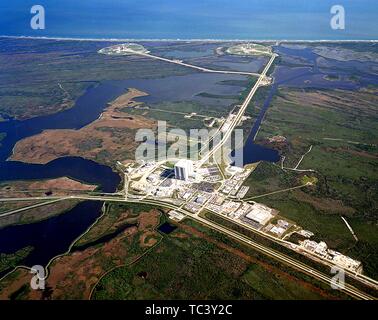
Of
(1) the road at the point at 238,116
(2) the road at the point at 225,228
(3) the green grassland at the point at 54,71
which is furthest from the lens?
(3) the green grassland at the point at 54,71

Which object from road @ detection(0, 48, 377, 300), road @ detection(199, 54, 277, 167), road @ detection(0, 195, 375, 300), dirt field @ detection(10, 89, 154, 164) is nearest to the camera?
road @ detection(0, 195, 375, 300)

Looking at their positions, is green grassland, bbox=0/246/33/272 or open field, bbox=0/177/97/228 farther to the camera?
open field, bbox=0/177/97/228

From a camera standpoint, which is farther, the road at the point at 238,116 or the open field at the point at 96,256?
the road at the point at 238,116

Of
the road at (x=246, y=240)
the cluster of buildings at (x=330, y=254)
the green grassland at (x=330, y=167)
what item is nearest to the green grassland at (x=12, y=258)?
the road at (x=246, y=240)

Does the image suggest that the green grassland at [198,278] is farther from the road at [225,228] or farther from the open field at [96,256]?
the open field at [96,256]

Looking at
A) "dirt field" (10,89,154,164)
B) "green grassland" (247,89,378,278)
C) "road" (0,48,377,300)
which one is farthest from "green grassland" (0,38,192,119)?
"green grassland" (247,89,378,278)

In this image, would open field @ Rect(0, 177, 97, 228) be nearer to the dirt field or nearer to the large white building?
the dirt field

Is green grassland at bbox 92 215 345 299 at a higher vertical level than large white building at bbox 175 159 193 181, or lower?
lower
